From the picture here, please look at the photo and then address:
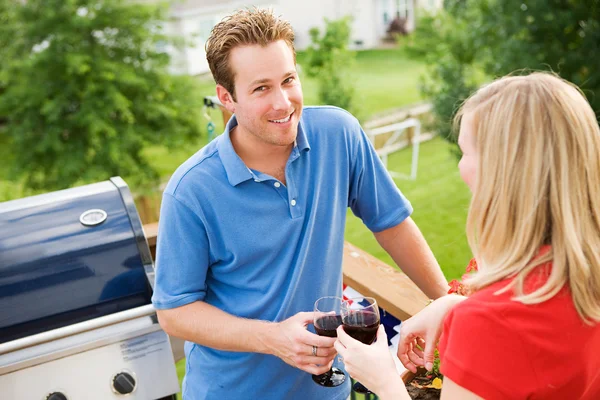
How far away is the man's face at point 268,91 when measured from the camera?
171cm

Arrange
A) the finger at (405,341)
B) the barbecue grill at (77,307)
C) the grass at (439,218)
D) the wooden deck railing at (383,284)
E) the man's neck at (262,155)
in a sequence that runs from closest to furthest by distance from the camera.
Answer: the finger at (405,341) < the man's neck at (262,155) < the barbecue grill at (77,307) < the wooden deck railing at (383,284) < the grass at (439,218)

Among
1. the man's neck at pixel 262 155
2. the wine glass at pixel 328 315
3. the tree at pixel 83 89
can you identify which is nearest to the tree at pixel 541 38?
the man's neck at pixel 262 155

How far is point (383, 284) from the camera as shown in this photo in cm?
220

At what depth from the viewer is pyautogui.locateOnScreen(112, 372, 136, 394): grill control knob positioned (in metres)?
1.99

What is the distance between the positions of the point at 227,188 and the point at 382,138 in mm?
10750

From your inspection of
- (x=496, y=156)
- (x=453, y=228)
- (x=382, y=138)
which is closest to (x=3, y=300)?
(x=496, y=156)

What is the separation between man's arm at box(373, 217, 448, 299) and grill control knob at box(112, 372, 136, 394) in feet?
3.11

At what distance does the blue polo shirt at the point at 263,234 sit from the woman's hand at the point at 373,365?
14.2 inches

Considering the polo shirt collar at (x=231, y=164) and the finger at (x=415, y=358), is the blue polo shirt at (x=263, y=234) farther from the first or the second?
the finger at (x=415, y=358)

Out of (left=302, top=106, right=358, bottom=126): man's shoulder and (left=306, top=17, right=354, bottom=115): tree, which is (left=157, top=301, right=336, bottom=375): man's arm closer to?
(left=302, top=106, right=358, bottom=126): man's shoulder

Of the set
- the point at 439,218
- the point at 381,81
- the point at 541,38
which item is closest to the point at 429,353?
the point at 541,38

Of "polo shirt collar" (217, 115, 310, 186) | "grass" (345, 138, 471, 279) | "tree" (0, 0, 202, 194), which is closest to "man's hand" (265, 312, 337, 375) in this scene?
"polo shirt collar" (217, 115, 310, 186)

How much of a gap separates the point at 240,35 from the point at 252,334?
81 cm

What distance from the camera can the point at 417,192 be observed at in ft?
24.0
